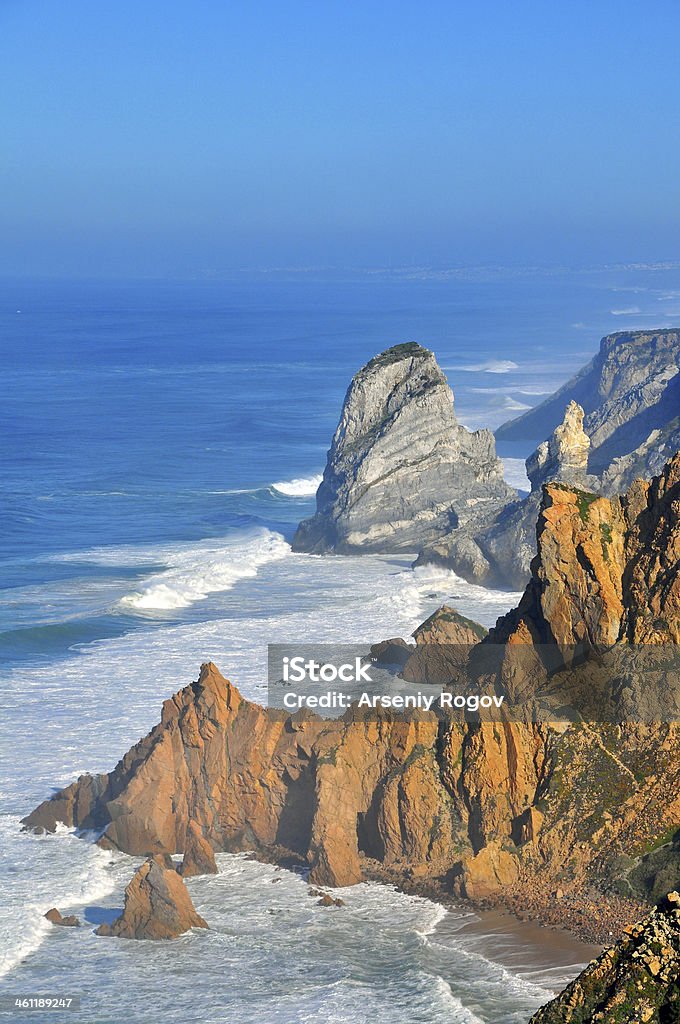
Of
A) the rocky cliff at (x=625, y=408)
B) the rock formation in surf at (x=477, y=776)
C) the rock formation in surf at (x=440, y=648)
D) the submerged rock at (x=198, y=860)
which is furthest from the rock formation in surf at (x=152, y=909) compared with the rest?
the rocky cliff at (x=625, y=408)

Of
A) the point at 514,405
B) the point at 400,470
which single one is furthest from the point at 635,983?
the point at 514,405

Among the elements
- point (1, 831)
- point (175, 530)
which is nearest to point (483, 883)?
point (1, 831)

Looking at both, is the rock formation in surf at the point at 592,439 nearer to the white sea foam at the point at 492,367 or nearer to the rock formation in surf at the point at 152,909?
the rock formation in surf at the point at 152,909

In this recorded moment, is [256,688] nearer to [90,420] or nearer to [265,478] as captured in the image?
[265,478]

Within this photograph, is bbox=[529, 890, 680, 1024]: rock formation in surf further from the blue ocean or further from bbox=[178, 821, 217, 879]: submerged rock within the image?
bbox=[178, 821, 217, 879]: submerged rock

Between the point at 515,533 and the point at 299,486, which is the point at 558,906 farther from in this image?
the point at 299,486
